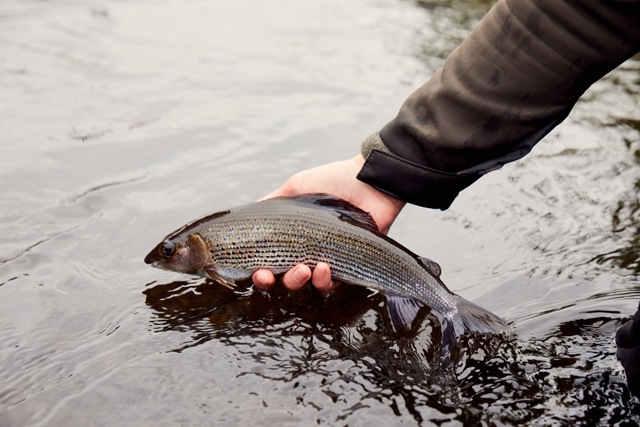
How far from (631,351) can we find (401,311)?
133 centimetres

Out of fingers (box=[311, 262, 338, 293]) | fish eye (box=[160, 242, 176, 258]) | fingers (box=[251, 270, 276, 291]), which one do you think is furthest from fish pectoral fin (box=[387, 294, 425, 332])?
fish eye (box=[160, 242, 176, 258])

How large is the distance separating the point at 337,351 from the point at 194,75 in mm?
5521

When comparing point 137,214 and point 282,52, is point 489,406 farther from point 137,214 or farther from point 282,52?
point 282,52

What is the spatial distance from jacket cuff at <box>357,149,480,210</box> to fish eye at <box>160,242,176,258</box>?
119 centimetres

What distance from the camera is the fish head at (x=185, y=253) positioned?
189 inches

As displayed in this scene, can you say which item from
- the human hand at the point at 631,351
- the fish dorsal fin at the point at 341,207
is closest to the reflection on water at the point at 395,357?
the human hand at the point at 631,351

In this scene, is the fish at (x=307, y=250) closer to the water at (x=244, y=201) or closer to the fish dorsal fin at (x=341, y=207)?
the fish dorsal fin at (x=341, y=207)

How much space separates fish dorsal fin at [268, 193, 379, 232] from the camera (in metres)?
4.76

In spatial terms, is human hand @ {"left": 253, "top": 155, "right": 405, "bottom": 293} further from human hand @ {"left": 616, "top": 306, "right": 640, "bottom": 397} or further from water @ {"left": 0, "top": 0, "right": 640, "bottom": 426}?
human hand @ {"left": 616, "top": 306, "right": 640, "bottom": 397}

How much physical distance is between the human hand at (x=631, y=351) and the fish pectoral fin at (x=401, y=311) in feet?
3.92

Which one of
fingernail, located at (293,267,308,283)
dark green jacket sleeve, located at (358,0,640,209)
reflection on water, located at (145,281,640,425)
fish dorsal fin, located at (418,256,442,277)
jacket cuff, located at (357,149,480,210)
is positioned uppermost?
dark green jacket sleeve, located at (358,0,640,209)

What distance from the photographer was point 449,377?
4172 millimetres

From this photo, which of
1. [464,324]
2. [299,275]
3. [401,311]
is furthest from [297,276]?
[464,324]

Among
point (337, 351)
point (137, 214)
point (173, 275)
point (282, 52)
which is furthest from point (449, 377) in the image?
point (282, 52)
